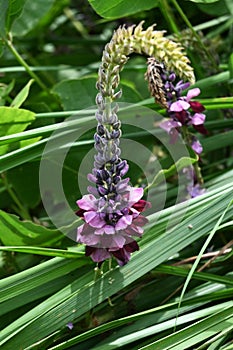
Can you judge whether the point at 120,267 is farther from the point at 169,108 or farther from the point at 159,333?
the point at 169,108

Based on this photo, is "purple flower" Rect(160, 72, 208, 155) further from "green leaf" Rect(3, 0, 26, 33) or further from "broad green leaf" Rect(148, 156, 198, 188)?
"green leaf" Rect(3, 0, 26, 33)

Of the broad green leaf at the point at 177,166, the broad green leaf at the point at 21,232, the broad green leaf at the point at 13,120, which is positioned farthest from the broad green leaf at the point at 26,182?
the broad green leaf at the point at 177,166

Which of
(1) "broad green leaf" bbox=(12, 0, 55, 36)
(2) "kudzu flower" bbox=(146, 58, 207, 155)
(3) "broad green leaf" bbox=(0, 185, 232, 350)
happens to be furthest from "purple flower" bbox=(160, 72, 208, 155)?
(1) "broad green leaf" bbox=(12, 0, 55, 36)

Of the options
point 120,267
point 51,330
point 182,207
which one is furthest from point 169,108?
point 51,330

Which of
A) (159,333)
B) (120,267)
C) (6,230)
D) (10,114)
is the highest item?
(10,114)

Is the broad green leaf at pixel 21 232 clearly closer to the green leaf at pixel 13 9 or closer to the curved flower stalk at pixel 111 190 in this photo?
the curved flower stalk at pixel 111 190

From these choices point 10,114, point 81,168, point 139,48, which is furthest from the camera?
point 81,168
